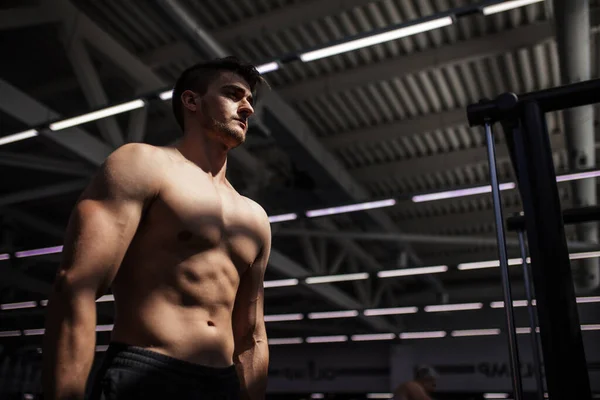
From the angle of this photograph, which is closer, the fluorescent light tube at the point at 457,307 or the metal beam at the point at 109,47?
the metal beam at the point at 109,47

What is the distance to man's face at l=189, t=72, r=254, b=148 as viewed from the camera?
5.49 ft

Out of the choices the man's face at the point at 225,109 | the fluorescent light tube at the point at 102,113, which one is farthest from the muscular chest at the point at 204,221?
the fluorescent light tube at the point at 102,113

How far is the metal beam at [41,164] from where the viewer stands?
6871 millimetres

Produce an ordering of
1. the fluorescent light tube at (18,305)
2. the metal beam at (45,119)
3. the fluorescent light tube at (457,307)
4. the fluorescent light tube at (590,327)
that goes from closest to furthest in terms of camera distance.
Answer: the metal beam at (45,119), the fluorescent light tube at (457,307), the fluorescent light tube at (18,305), the fluorescent light tube at (590,327)

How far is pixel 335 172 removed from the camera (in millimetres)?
8781

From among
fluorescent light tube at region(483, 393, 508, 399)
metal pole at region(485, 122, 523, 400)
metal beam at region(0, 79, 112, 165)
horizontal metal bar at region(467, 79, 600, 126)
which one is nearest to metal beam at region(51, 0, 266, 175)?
metal beam at region(0, 79, 112, 165)

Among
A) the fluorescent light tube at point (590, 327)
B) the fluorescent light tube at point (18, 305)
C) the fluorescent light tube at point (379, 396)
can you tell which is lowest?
the fluorescent light tube at point (379, 396)

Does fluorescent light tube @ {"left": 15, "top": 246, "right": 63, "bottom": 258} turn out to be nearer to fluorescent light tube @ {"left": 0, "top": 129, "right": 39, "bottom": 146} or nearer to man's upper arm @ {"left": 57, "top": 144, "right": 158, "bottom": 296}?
fluorescent light tube @ {"left": 0, "top": 129, "right": 39, "bottom": 146}

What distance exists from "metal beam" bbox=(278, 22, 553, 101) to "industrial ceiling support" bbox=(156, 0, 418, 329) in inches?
22.7

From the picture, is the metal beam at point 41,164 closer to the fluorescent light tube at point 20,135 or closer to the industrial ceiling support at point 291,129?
the fluorescent light tube at point 20,135

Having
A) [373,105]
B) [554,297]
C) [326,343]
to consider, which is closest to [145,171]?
[554,297]

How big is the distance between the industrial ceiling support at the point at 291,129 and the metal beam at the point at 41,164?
227 centimetres

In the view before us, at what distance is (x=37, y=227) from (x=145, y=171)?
1070 cm

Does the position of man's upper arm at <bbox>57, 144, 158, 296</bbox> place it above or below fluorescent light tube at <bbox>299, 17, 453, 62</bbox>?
below
